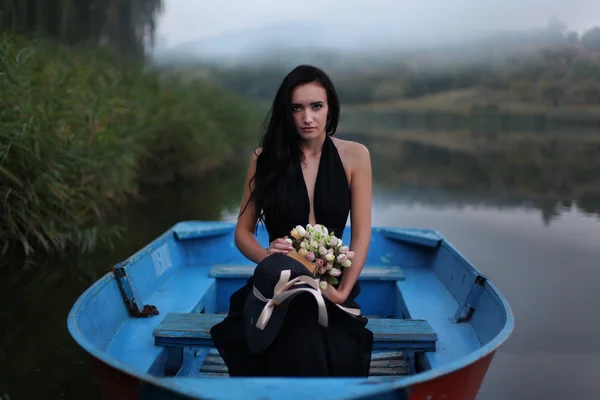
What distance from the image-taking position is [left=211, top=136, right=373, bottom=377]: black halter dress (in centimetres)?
232

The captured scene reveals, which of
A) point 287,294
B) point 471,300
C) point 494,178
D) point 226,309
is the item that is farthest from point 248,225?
point 494,178

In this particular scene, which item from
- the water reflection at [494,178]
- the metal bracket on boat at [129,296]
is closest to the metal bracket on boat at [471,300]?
the metal bracket on boat at [129,296]

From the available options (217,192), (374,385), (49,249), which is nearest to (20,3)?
(217,192)

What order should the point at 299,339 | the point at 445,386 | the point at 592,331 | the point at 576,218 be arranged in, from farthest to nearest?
the point at 576,218, the point at 592,331, the point at 299,339, the point at 445,386

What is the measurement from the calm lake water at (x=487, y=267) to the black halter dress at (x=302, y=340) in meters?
1.63

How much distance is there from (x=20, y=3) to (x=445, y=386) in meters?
9.58

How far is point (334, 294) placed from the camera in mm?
2594

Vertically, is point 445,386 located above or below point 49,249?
above

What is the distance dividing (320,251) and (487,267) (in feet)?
17.2

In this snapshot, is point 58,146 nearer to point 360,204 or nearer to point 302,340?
point 360,204

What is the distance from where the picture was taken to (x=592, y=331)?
5.32 metres

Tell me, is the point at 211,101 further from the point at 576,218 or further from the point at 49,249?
the point at 49,249

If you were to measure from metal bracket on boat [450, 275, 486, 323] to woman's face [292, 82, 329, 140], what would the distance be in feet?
3.63

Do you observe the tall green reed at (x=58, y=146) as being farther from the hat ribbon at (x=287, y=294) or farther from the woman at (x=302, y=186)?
the hat ribbon at (x=287, y=294)
